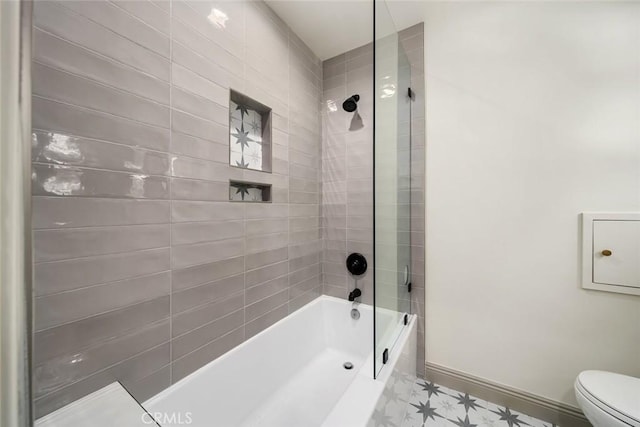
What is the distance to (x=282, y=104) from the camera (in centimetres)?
157

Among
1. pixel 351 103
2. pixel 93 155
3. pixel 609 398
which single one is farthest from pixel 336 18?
pixel 609 398

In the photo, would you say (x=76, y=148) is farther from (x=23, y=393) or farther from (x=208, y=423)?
(x=208, y=423)

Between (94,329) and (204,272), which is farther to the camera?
(204,272)

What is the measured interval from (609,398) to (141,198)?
2.00 metres

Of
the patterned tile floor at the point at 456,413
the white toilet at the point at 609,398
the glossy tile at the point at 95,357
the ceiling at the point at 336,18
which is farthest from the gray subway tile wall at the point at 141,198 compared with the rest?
the white toilet at the point at 609,398

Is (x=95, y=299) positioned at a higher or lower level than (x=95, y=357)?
higher

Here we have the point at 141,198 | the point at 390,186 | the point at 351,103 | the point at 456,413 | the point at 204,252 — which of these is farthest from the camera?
the point at 351,103

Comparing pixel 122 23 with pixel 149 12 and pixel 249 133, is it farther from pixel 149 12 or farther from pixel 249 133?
pixel 249 133

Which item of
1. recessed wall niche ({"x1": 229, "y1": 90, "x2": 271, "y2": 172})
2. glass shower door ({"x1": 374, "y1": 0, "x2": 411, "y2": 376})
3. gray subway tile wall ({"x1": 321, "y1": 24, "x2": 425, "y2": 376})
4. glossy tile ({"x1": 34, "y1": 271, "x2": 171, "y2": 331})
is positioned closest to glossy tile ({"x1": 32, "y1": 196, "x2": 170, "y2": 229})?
glossy tile ({"x1": 34, "y1": 271, "x2": 171, "y2": 331})

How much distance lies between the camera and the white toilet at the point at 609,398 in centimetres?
85

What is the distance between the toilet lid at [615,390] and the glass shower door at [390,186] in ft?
2.59

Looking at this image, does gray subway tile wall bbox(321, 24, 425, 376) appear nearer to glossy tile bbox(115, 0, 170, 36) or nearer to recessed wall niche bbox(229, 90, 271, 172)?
recessed wall niche bbox(229, 90, 271, 172)

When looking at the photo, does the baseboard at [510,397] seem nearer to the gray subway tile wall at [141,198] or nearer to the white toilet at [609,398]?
the white toilet at [609,398]

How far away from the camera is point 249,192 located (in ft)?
4.69
